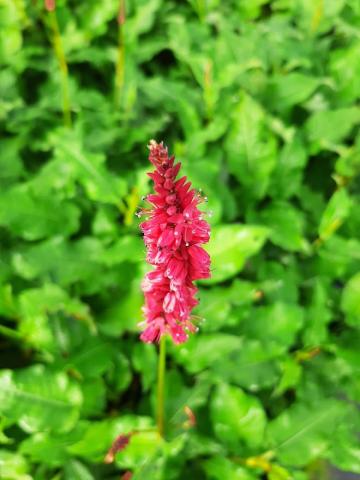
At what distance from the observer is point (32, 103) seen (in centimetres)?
237

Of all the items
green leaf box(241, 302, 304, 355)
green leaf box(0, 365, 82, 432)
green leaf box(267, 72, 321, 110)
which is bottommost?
green leaf box(0, 365, 82, 432)

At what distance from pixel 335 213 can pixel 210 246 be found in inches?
18.8

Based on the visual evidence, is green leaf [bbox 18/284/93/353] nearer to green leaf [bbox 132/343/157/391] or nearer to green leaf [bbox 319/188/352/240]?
green leaf [bbox 132/343/157/391]

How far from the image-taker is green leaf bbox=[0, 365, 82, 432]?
1.47 m

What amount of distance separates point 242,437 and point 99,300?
2.23 ft

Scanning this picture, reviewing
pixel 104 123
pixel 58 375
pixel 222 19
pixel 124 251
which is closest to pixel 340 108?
pixel 222 19

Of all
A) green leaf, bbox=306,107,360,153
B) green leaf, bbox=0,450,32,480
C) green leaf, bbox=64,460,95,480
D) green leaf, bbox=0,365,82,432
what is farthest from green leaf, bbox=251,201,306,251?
green leaf, bbox=0,450,32,480

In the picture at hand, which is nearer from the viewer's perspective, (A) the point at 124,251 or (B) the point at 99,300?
(A) the point at 124,251

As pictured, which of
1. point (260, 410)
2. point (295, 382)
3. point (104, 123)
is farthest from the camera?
point (104, 123)

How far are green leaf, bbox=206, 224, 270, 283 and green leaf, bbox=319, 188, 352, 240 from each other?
29 centimetres

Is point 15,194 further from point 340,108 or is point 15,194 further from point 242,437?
point 340,108

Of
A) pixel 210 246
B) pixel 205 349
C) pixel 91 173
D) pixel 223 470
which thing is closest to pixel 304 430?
pixel 223 470

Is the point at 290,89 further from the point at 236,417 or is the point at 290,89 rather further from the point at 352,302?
the point at 236,417

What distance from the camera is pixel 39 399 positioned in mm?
1522
